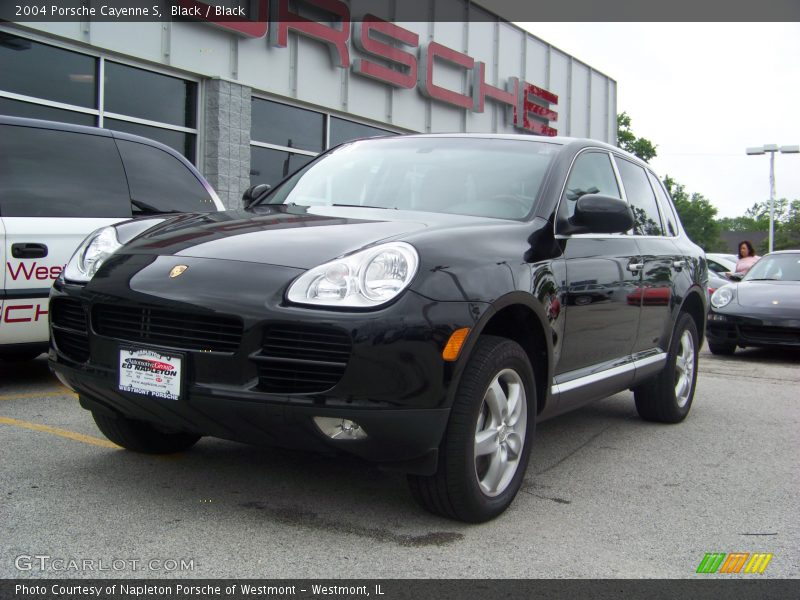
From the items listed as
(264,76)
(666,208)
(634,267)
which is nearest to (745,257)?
(264,76)

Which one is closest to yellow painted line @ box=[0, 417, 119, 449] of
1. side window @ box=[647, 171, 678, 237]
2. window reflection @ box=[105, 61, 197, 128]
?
side window @ box=[647, 171, 678, 237]

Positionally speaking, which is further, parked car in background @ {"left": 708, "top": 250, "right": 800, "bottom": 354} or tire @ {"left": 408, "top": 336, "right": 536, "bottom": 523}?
parked car in background @ {"left": 708, "top": 250, "right": 800, "bottom": 354}

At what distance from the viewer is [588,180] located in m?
4.39

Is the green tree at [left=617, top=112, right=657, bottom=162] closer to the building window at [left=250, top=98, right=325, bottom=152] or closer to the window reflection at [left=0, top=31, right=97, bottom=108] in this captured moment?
the building window at [left=250, top=98, right=325, bottom=152]

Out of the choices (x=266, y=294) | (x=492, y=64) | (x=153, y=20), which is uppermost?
(x=492, y=64)

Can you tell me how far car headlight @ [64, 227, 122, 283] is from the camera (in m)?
3.55

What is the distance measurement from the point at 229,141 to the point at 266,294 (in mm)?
10328

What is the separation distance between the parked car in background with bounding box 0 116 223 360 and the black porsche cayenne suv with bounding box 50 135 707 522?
149 centimetres

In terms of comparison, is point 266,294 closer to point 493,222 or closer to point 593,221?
point 493,222

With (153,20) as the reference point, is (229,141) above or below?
below

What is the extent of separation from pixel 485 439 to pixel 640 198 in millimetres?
2571
